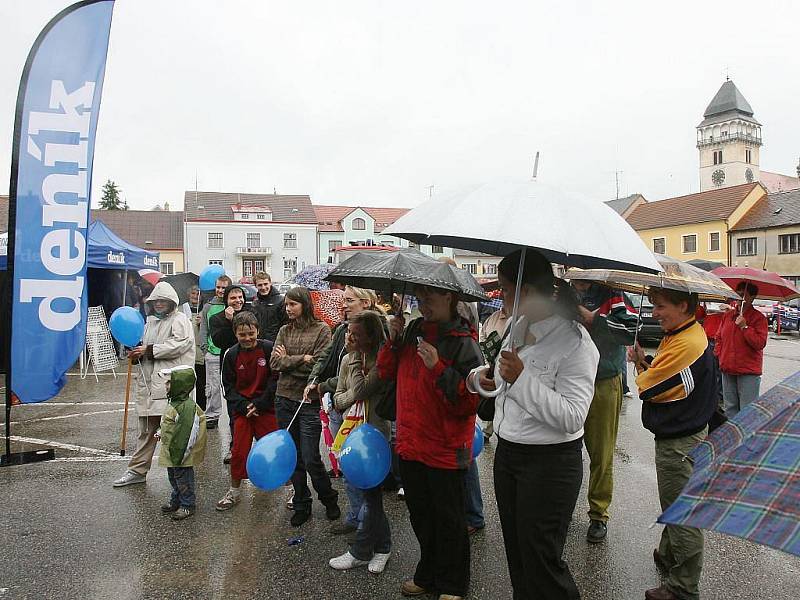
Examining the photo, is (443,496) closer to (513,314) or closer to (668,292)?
(513,314)

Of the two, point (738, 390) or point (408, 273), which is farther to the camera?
point (738, 390)

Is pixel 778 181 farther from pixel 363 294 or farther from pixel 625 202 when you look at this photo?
pixel 363 294

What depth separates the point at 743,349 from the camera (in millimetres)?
5695

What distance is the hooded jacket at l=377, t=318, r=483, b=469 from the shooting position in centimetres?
293

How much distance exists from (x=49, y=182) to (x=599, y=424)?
16.0ft

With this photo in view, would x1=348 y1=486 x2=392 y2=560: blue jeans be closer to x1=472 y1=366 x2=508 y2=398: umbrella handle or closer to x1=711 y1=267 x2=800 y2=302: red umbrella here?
x1=472 y1=366 x2=508 y2=398: umbrella handle

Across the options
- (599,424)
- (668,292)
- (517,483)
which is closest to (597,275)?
(668,292)

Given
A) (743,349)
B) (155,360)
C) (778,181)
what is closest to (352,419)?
(155,360)

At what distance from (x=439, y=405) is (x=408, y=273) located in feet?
2.44

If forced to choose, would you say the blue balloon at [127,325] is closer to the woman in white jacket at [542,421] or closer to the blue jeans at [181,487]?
the blue jeans at [181,487]

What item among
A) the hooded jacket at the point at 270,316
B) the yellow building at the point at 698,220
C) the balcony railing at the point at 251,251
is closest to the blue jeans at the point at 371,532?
the hooded jacket at the point at 270,316

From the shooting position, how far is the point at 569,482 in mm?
2480

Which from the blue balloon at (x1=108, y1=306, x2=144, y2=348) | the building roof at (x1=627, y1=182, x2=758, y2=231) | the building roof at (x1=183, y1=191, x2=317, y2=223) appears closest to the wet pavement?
the blue balloon at (x1=108, y1=306, x2=144, y2=348)

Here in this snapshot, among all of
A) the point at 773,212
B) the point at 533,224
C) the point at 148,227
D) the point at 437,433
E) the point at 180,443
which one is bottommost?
the point at 180,443
